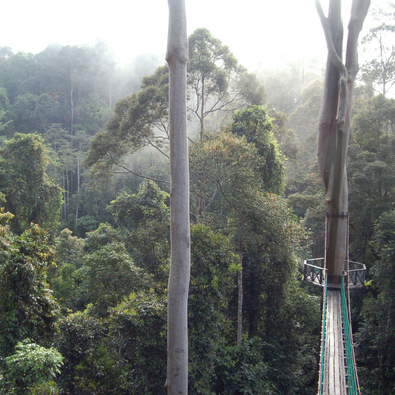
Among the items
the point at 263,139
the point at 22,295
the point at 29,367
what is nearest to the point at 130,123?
the point at 263,139

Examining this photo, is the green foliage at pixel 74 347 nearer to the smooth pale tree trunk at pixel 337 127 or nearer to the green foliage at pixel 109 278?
the green foliage at pixel 109 278

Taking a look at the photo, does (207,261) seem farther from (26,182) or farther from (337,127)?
(26,182)

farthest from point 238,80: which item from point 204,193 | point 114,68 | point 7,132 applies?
point 114,68

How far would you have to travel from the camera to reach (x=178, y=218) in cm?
368

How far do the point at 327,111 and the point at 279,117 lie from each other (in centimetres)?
808

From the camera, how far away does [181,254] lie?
3.63 m

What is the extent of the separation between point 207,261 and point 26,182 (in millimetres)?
7817

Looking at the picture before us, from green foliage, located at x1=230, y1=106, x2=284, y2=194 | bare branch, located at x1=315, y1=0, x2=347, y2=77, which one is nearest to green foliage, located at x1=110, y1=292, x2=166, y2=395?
bare branch, located at x1=315, y1=0, x2=347, y2=77

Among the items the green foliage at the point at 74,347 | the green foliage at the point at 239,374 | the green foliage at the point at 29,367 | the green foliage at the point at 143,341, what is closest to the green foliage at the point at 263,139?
the green foliage at the point at 239,374

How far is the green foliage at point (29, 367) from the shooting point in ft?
13.3

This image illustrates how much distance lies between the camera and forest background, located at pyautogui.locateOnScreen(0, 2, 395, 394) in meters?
4.99

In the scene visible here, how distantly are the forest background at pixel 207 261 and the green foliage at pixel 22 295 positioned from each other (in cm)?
2

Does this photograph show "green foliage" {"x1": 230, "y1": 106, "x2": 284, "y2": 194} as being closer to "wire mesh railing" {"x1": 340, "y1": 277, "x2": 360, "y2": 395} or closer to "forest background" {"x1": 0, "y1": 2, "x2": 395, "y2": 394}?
"forest background" {"x1": 0, "y1": 2, "x2": 395, "y2": 394}

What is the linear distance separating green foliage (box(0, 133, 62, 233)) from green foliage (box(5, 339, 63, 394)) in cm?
703
